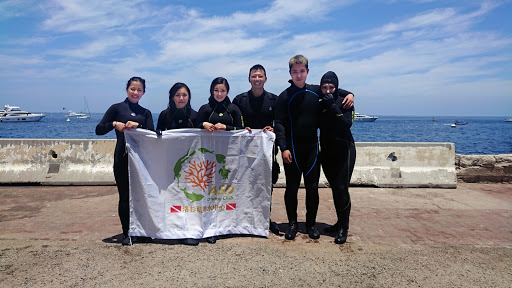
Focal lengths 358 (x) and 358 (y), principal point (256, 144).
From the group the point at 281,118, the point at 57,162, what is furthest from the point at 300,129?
the point at 57,162

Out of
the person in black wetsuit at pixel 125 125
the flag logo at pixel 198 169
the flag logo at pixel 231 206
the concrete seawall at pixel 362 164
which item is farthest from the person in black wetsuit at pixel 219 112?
the concrete seawall at pixel 362 164

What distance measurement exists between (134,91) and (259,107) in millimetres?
1702

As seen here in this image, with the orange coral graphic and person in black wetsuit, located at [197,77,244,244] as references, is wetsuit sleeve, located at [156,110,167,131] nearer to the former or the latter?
person in black wetsuit, located at [197,77,244,244]

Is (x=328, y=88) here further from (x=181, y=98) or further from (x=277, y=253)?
(x=277, y=253)

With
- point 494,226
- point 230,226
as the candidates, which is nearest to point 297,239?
point 230,226

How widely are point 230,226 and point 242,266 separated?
114 cm

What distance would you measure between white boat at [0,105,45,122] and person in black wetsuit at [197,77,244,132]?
132 m

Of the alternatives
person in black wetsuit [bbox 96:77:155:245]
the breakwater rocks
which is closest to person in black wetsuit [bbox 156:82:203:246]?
person in black wetsuit [bbox 96:77:155:245]

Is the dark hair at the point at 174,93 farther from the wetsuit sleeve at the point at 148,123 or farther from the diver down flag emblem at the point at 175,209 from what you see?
the diver down flag emblem at the point at 175,209

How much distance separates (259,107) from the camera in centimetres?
512

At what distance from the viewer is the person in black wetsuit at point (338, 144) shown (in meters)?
4.68

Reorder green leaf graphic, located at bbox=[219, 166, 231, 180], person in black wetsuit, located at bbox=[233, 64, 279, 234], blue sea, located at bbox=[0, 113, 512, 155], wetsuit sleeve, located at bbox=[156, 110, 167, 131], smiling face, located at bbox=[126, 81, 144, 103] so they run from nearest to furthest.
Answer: smiling face, located at bbox=[126, 81, 144, 103] < wetsuit sleeve, located at bbox=[156, 110, 167, 131] < green leaf graphic, located at bbox=[219, 166, 231, 180] < person in black wetsuit, located at bbox=[233, 64, 279, 234] < blue sea, located at bbox=[0, 113, 512, 155]

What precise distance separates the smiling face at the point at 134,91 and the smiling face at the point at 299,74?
2000 millimetres

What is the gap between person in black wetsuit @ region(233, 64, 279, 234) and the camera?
198 inches
